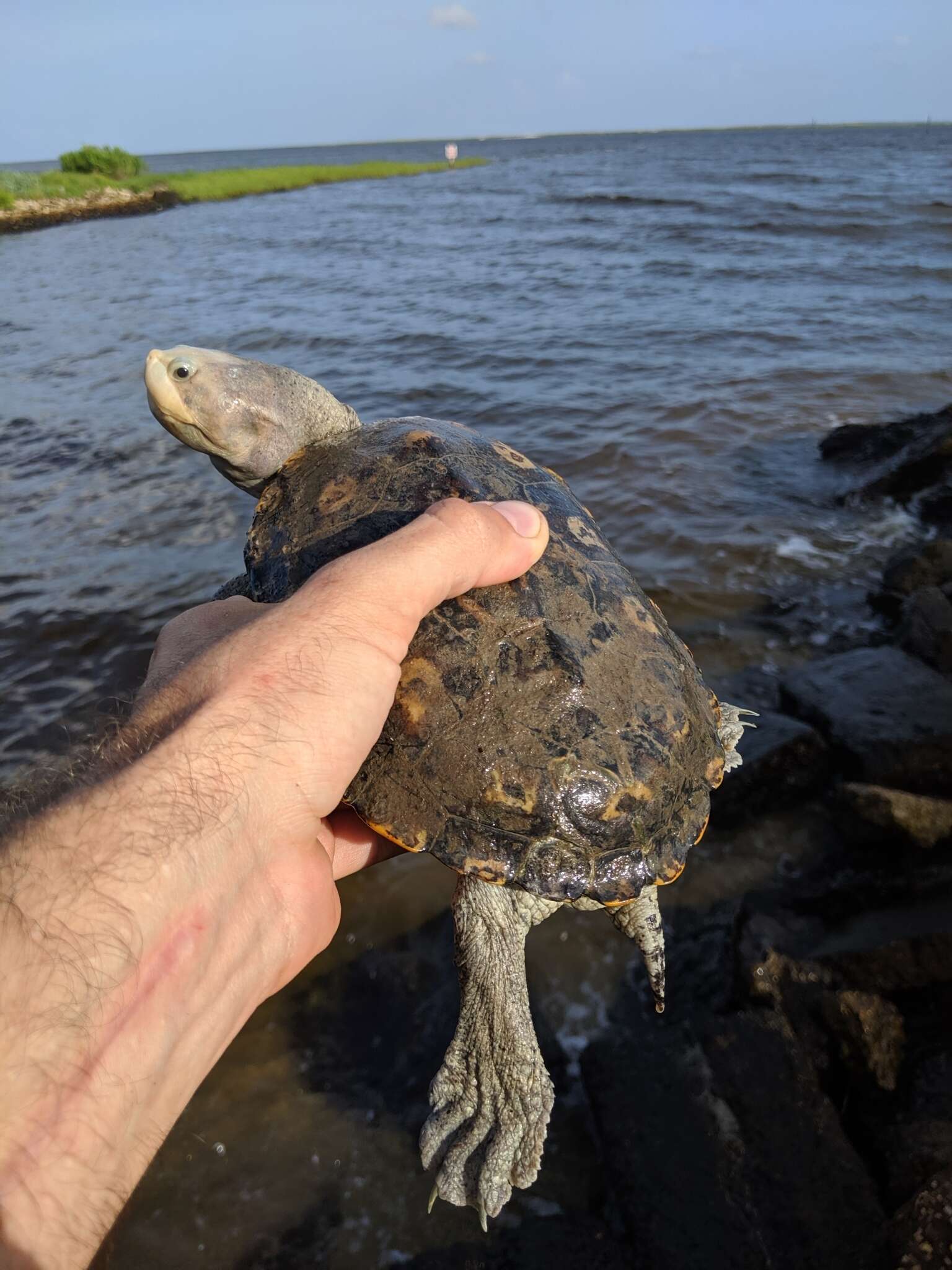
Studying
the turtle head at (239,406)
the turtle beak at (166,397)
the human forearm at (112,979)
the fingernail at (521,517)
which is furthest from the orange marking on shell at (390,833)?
the turtle beak at (166,397)

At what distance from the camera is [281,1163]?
2.38 metres

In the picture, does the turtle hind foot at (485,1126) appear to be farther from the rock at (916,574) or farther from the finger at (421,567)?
the rock at (916,574)

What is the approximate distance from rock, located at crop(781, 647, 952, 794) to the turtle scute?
5.24 ft

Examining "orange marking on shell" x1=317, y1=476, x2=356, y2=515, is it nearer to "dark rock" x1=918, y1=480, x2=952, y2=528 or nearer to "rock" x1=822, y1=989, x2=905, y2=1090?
"rock" x1=822, y1=989, x2=905, y2=1090

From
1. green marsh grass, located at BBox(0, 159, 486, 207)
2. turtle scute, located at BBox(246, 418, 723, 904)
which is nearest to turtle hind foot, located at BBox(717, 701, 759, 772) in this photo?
turtle scute, located at BBox(246, 418, 723, 904)

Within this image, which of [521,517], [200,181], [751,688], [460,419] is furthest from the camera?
[200,181]

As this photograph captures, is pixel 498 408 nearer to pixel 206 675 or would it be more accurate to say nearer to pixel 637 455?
pixel 637 455

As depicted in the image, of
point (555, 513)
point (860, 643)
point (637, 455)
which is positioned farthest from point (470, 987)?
point (637, 455)

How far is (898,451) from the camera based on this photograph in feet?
22.0

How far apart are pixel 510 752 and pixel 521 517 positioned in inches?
27.1

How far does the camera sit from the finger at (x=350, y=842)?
2432mm

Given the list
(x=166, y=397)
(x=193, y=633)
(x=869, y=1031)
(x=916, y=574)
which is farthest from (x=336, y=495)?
(x=916, y=574)

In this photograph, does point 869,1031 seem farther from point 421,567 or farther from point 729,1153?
point 421,567

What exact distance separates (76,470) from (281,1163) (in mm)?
6779
